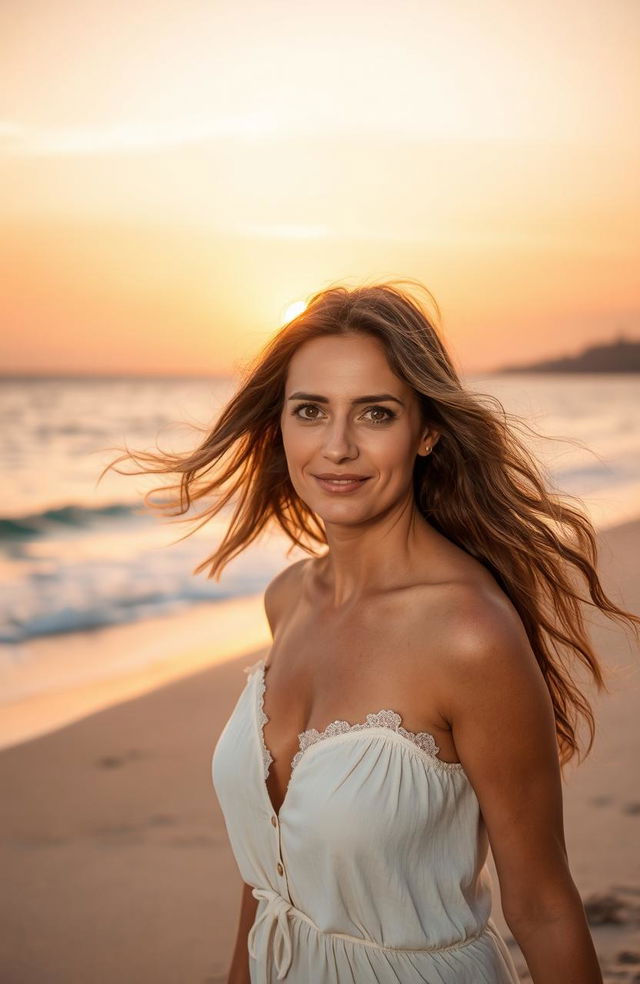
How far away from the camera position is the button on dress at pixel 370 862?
82.4 inches

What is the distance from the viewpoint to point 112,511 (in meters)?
17.7

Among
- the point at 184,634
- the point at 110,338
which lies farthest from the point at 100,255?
the point at 184,634

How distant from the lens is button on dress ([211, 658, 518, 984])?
209cm

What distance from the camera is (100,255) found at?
27.7 m

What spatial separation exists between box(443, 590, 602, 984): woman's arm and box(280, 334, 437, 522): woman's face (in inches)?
18.2

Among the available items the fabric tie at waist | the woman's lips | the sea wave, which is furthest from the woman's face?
the sea wave

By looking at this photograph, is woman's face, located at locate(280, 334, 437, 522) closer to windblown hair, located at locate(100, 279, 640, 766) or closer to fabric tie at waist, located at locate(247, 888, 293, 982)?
windblown hair, located at locate(100, 279, 640, 766)

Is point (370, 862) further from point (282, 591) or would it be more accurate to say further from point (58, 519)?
point (58, 519)

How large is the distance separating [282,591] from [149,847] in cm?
242

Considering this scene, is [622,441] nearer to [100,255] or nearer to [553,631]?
[100,255]

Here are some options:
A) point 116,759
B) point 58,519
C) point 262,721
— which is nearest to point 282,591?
point 262,721

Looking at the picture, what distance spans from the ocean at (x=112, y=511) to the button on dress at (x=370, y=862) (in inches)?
33.5

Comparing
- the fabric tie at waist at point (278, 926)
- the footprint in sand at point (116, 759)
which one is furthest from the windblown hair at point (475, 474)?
the footprint in sand at point (116, 759)

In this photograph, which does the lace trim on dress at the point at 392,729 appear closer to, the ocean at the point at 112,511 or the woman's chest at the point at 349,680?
the woman's chest at the point at 349,680
